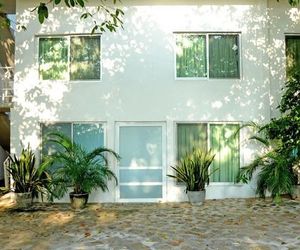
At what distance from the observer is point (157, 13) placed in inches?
377

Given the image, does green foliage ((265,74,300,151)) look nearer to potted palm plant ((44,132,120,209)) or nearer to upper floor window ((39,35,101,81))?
potted palm plant ((44,132,120,209))

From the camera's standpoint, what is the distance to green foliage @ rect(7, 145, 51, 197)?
8680 mm

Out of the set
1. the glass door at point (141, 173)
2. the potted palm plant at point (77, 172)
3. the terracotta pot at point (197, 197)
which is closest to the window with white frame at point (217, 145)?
the glass door at point (141, 173)

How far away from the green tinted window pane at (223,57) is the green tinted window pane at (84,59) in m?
3.25

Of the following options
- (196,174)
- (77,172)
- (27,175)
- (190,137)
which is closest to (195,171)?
(196,174)

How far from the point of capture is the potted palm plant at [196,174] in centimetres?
876

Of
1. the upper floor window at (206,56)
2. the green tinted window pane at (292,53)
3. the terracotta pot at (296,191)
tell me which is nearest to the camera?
the terracotta pot at (296,191)

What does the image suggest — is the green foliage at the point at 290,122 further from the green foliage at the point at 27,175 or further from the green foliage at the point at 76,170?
the green foliage at the point at 27,175

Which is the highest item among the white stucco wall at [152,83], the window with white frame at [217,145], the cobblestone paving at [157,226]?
the white stucco wall at [152,83]

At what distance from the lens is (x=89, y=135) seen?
9.47 m

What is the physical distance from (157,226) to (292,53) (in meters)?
6.55

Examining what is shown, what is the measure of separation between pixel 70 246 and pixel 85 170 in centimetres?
290

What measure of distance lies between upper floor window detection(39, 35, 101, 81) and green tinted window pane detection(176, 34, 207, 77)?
229 centimetres

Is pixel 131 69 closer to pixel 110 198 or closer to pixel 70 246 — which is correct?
pixel 110 198
